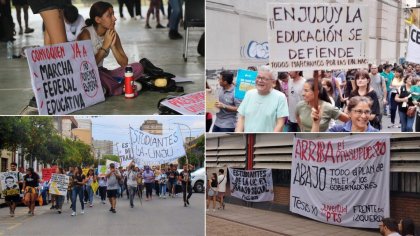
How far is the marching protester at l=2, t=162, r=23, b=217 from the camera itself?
5828mm

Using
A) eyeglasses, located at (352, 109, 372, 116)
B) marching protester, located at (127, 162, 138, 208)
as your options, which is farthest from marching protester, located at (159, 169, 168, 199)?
eyeglasses, located at (352, 109, 372, 116)

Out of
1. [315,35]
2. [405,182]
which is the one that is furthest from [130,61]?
[405,182]

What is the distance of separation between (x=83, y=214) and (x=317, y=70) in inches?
107

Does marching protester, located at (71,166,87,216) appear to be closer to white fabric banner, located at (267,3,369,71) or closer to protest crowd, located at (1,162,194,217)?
protest crowd, located at (1,162,194,217)

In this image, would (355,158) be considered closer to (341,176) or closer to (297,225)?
(341,176)

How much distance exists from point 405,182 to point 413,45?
136 centimetres

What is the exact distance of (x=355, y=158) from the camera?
232 inches

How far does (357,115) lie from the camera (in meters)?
5.72

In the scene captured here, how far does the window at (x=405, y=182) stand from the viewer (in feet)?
19.0

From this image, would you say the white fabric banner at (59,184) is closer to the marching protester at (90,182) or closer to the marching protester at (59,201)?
the marching protester at (59,201)

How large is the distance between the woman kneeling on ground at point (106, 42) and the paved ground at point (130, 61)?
90 mm

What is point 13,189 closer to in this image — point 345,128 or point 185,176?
point 185,176

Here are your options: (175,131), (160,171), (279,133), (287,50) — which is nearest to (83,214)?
(160,171)

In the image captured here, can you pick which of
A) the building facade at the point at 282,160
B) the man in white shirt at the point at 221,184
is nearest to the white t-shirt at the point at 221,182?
the man in white shirt at the point at 221,184
